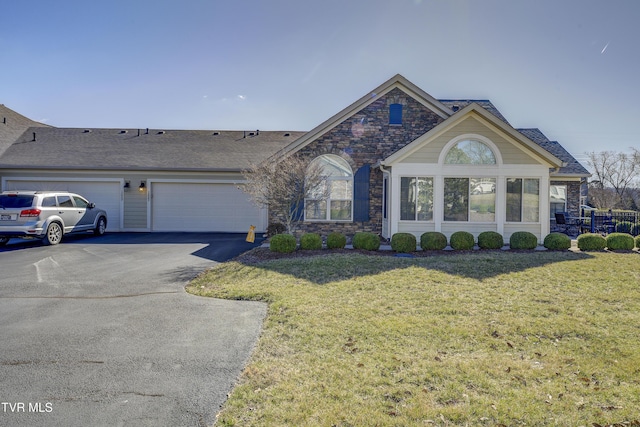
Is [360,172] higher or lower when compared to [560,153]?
lower

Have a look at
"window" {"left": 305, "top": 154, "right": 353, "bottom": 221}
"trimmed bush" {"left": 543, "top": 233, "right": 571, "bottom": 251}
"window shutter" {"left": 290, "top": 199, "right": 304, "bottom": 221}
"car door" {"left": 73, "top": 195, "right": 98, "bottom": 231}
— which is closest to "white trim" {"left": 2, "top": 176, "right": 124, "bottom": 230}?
"car door" {"left": 73, "top": 195, "right": 98, "bottom": 231}

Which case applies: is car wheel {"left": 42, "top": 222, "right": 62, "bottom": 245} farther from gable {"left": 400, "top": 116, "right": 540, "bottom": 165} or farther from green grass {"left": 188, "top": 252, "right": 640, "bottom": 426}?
gable {"left": 400, "top": 116, "right": 540, "bottom": 165}

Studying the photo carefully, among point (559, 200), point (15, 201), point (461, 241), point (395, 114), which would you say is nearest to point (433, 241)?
point (461, 241)

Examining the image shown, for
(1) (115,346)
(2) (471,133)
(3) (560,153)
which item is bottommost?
(1) (115,346)

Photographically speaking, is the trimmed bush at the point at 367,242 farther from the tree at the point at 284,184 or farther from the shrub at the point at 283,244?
the tree at the point at 284,184

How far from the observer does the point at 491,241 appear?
1111 cm

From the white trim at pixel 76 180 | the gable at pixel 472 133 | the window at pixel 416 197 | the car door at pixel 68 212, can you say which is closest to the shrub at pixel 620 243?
the gable at pixel 472 133

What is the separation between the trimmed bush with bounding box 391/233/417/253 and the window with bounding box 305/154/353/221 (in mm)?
3028

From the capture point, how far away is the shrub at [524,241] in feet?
36.0

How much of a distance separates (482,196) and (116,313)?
35.5 feet

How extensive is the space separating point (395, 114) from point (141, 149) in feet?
39.5

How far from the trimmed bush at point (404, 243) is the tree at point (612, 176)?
3424 centimetres

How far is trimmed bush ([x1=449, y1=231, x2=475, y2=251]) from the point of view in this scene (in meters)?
10.9

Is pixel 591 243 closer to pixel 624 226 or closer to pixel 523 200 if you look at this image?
pixel 523 200
